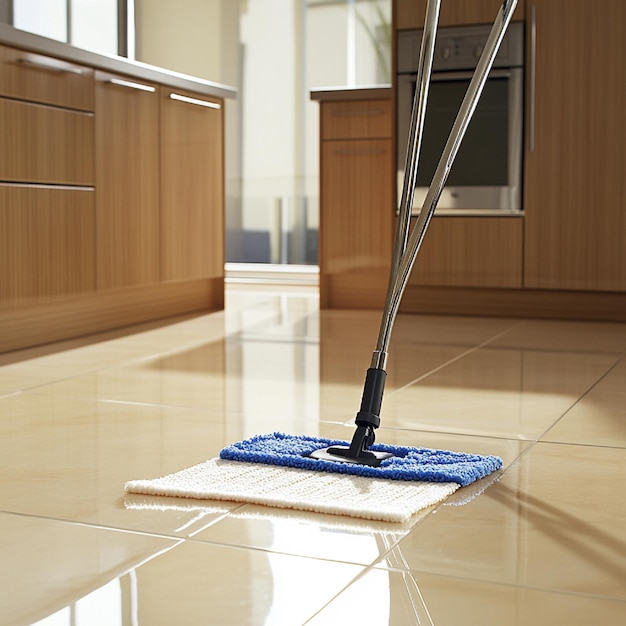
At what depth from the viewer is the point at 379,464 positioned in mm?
1674

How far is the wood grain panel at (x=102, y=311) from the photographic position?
3314 millimetres

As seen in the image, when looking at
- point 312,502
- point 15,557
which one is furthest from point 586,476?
point 15,557

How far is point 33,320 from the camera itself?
11.1 feet

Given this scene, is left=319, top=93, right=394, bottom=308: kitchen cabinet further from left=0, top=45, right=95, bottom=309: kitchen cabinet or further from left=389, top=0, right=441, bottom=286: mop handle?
left=389, top=0, right=441, bottom=286: mop handle

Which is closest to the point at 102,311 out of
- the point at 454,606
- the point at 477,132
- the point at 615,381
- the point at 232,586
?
the point at 477,132

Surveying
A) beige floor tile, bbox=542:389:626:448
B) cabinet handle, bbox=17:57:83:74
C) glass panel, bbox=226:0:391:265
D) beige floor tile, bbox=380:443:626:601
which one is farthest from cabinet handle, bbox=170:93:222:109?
beige floor tile, bbox=380:443:626:601

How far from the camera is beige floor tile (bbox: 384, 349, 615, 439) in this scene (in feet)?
6.93

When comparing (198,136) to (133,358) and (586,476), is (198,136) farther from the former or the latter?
(586,476)

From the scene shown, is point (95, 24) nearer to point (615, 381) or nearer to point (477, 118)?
point (477, 118)

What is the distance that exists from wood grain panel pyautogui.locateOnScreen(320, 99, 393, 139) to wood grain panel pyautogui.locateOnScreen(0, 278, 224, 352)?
2.73 ft

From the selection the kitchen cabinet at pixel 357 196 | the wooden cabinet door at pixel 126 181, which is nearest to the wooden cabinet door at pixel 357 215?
the kitchen cabinet at pixel 357 196

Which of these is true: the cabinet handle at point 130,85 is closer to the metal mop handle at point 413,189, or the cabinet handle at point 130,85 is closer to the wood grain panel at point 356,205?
the wood grain panel at point 356,205

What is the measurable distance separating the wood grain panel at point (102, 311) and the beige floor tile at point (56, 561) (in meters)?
1.90

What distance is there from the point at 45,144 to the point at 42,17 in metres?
1.73
